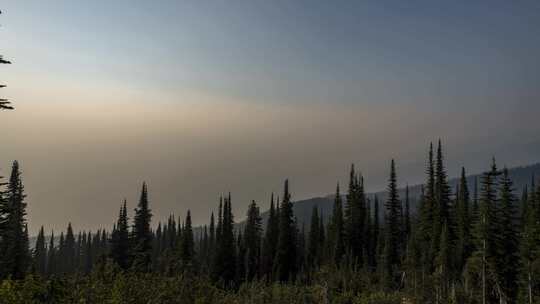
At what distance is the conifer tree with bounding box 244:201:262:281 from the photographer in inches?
3930

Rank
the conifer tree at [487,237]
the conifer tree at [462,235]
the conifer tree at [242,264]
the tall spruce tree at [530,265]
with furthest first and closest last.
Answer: the conifer tree at [242,264] → the conifer tree at [462,235] → the conifer tree at [487,237] → the tall spruce tree at [530,265]

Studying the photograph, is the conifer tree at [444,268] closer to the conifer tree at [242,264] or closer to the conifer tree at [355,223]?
the conifer tree at [355,223]

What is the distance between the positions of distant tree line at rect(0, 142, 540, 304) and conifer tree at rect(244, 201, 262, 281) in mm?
201

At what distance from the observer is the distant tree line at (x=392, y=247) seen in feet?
184

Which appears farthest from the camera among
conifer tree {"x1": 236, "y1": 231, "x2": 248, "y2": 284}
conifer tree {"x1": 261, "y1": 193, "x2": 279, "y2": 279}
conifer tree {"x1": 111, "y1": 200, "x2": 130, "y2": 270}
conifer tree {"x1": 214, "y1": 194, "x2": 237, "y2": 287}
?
conifer tree {"x1": 236, "y1": 231, "x2": 248, "y2": 284}

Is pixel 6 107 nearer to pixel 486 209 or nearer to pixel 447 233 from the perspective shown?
pixel 486 209

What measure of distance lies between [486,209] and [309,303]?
74.1 ft

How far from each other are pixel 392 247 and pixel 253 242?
29.7m

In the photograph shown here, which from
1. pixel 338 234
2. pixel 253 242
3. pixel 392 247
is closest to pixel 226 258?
pixel 253 242

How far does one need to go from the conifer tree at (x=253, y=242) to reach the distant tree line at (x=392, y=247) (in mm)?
201

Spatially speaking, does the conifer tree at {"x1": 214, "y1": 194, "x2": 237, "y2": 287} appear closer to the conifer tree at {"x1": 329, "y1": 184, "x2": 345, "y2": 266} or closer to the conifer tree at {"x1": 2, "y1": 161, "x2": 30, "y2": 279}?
the conifer tree at {"x1": 329, "y1": 184, "x2": 345, "y2": 266}

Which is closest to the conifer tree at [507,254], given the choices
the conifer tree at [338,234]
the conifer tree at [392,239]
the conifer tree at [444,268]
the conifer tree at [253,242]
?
the conifer tree at [444,268]

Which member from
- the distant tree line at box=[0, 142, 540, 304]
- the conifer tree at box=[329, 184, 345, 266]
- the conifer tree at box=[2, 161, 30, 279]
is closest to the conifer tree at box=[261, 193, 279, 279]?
the distant tree line at box=[0, 142, 540, 304]

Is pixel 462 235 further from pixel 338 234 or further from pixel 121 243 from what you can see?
pixel 121 243
